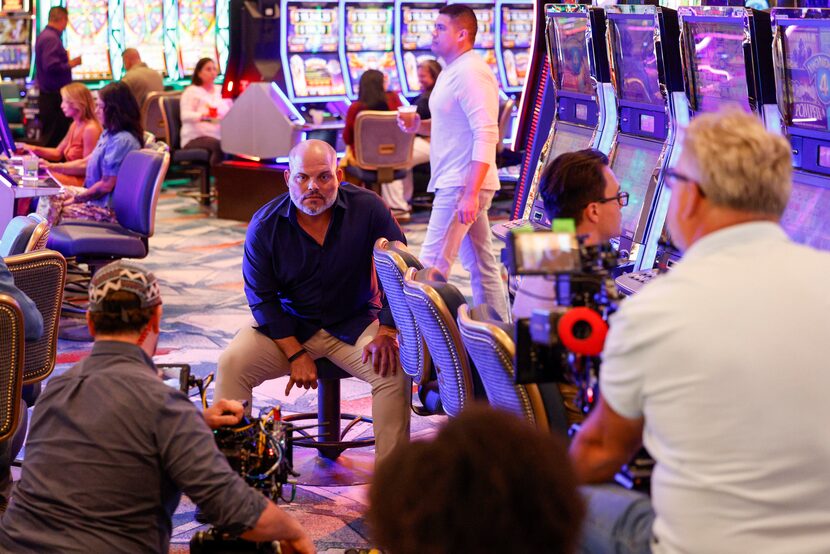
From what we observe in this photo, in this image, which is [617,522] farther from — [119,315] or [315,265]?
[315,265]

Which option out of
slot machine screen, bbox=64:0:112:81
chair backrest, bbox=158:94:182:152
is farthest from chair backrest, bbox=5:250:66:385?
slot machine screen, bbox=64:0:112:81

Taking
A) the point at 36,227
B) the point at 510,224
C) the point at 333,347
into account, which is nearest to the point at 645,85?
the point at 510,224

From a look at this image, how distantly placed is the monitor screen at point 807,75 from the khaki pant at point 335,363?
1490 mm

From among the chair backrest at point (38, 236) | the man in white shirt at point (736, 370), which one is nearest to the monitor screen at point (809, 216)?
the man in white shirt at point (736, 370)

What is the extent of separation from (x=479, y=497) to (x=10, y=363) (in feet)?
7.07

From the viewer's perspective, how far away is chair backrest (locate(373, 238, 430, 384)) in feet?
11.2

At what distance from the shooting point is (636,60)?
15.3 ft

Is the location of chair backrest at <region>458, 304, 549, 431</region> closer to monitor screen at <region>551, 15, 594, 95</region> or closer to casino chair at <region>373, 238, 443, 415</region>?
casino chair at <region>373, 238, 443, 415</region>

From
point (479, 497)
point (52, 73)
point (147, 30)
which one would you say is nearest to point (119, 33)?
point (147, 30)

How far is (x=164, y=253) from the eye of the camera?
315 inches

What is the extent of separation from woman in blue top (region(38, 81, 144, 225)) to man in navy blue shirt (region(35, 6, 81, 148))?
474cm

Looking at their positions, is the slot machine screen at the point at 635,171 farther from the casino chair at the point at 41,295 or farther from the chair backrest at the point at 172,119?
the chair backrest at the point at 172,119

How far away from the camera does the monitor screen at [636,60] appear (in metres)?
4.53

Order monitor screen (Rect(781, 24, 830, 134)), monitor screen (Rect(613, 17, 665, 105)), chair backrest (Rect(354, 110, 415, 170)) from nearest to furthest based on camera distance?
monitor screen (Rect(781, 24, 830, 134)) → monitor screen (Rect(613, 17, 665, 105)) → chair backrest (Rect(354, 110, 415, 170))
